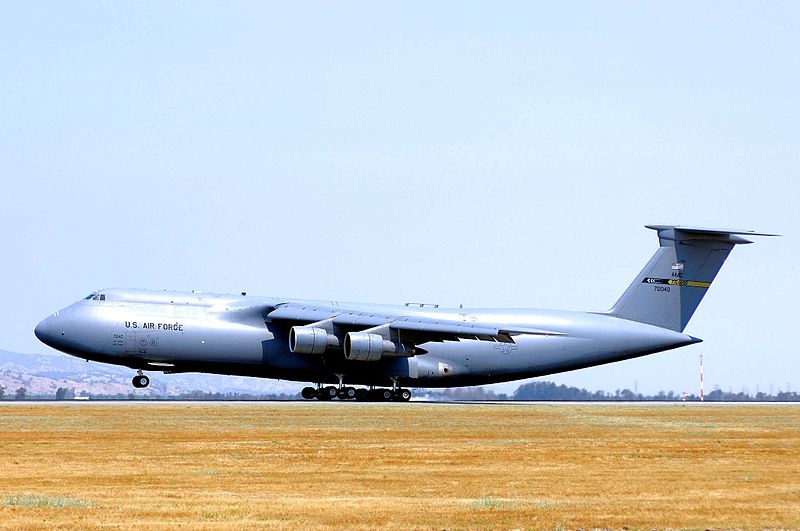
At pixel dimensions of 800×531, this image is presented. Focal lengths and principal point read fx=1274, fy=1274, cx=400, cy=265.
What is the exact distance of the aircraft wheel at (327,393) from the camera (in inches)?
1975

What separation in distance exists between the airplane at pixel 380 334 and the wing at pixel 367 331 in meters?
0.05

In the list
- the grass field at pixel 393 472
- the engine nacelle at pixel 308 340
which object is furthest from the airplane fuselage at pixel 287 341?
the grass field at pixel 393 472

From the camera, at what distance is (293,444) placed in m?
27.1

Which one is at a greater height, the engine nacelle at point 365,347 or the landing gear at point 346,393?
the engine nacelle at point 365,347

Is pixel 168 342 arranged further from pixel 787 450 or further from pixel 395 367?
pixel 787 450

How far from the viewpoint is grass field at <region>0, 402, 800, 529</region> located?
16422mm

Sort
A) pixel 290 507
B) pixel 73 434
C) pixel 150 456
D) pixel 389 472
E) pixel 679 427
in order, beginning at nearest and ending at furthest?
pixel 290 507
pixel 389 472
pixel 150 456
pixel 73 434
pixel 679 427

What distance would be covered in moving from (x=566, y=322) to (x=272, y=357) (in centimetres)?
1250

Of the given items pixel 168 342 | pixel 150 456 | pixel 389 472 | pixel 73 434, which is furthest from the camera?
pixel 168 342

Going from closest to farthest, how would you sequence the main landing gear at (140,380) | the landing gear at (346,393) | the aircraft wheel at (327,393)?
the main landing gear at (140,380), the landing gear at (346,393), the aircraft wheel at (327,393)

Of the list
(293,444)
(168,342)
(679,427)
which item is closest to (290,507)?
(293,444)

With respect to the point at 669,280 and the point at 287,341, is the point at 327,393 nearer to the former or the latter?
the point at 287,341

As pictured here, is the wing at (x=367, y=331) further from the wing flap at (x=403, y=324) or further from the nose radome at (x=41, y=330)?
the nose radome at (x=41, y=330)

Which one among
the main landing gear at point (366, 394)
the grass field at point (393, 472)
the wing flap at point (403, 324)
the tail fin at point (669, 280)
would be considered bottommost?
the grass field at point (393, 472)
